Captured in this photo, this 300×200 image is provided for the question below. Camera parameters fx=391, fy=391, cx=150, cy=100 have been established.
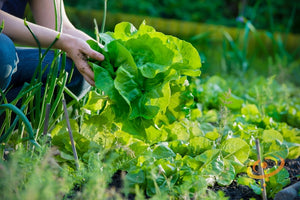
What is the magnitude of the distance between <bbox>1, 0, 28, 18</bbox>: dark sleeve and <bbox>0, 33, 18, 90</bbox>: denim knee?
452 millimetres

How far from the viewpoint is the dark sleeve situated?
174 centimetres

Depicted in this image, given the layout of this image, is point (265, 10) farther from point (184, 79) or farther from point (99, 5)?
point (184, 79)

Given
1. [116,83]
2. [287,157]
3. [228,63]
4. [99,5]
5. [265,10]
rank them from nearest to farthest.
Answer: [116,83] → [287,157] → [228,63] → [265,10] → [99,5]

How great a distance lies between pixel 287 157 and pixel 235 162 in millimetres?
446

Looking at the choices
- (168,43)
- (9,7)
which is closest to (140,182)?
(168,43)

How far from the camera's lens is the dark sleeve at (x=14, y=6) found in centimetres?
174

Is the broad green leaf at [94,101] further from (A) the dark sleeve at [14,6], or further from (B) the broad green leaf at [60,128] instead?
(A) the dark sleeve at [14,6]

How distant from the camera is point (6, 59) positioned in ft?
4.39

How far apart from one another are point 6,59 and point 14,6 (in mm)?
524

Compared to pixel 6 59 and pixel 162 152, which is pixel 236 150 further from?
pixel 6 59

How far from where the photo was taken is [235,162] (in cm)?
142

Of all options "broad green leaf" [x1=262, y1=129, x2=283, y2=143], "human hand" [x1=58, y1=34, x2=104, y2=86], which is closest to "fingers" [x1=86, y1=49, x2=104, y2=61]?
"human hand" [x1=58, y1=34, x2=104, y2=86]

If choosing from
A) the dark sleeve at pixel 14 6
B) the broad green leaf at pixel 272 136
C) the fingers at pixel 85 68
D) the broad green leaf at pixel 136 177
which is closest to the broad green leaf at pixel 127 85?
the fingers at pixel 85 68

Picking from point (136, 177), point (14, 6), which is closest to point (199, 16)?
point (14, 6)
